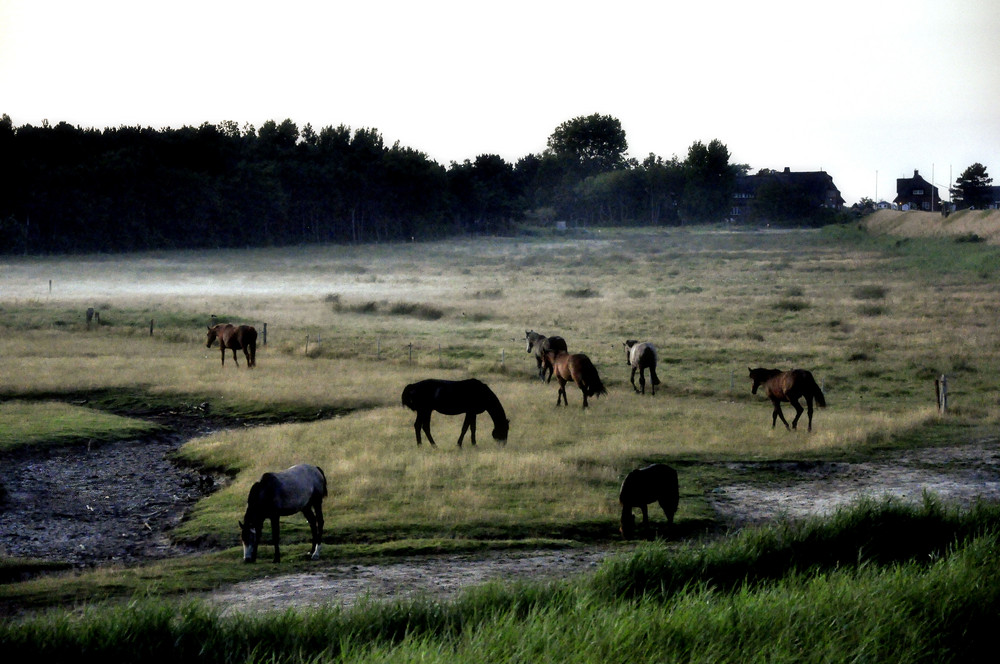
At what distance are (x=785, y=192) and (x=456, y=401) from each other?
501 feet

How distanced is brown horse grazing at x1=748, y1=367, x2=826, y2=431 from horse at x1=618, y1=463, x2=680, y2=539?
8.28 metres

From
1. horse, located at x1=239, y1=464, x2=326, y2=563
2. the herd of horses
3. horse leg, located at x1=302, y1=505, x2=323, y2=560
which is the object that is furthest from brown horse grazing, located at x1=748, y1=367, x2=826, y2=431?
horse, located at x1=239, y1=464, x2=326, y2=563

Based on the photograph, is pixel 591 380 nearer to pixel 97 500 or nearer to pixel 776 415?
pixel 776 415

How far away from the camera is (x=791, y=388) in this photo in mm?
23656

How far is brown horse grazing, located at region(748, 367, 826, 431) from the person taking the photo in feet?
77.4

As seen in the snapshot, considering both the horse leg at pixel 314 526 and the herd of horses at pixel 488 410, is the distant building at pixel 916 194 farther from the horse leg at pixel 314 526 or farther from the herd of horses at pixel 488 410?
the horse leg at pixel 314 526

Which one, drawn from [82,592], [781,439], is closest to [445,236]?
[781,439]

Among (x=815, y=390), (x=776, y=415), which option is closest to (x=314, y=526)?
(x=776, y=415)

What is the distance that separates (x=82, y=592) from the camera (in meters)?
12.8

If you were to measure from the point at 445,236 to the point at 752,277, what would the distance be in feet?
230

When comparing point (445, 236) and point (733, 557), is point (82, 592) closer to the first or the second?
point (733, 557)

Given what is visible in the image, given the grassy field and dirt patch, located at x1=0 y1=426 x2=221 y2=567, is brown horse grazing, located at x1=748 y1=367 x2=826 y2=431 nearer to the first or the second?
the grassy field

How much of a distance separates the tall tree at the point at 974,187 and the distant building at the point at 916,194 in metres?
27.0

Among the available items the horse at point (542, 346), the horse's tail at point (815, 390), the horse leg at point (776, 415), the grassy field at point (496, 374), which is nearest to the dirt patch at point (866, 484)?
the grassy field at point (496, 374)
